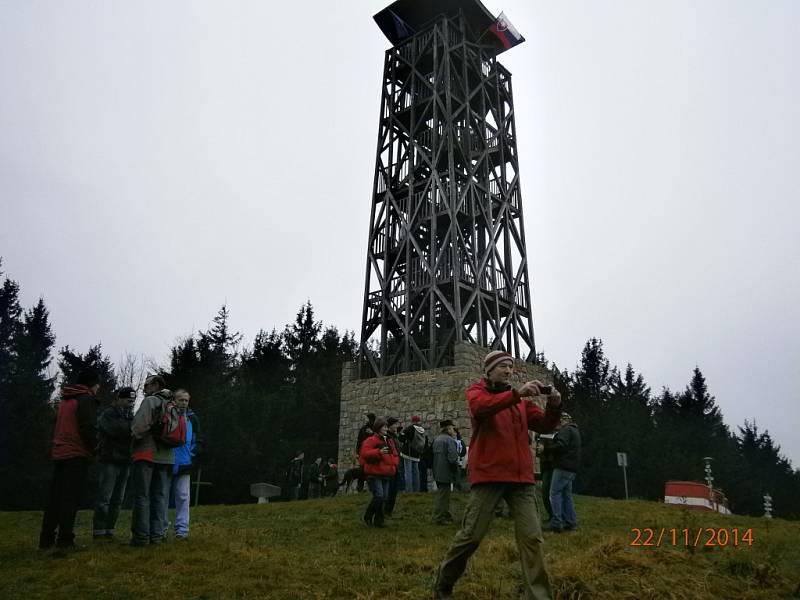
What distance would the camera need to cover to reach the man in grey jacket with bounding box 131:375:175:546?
294 inches

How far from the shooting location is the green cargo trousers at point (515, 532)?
444 centimetres

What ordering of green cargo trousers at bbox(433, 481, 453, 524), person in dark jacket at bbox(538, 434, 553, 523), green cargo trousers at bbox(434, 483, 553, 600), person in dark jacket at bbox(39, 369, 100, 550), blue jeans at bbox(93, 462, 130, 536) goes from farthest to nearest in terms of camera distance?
1. green cargo trousers at bbox(433, 481, 453, 524)
2. person in dark jacket at bbox(538, 434, 553, 523)
3. blue jeans at bbox(93, 462, 130, 536)
4. person in dark jacket at bbox(39, 369, 100, 550)
5. green cargo trousers at bbox(434, 483, 553, 600)

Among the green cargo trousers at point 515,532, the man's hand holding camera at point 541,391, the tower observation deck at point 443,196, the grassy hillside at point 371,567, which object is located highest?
the tower observation deck at point 443,196

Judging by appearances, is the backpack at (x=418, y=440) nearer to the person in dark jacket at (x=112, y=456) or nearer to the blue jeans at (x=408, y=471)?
the blue jeans at (x=408, y=471)

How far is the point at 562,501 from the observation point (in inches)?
368

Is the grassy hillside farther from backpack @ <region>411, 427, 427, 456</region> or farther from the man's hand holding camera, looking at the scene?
backpack @ <region>411, 427, 427, 456</region>

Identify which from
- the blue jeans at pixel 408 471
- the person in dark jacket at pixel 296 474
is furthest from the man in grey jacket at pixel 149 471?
the person in dark jacket at pixel 296 474

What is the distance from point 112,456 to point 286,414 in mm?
21314

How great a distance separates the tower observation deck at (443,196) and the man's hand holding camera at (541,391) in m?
15.3

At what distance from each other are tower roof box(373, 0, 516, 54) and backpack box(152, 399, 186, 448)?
21.3 metres

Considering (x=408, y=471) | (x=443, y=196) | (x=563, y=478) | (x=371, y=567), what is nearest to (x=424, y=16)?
(x=443, y=196)

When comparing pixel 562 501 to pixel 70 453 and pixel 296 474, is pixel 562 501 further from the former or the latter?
pixel 296 474

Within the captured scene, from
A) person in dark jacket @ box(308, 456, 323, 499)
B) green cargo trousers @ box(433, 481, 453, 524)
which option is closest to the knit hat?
green cargo trousers @ box(433, 481, 453, 524)
